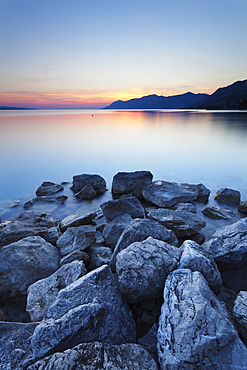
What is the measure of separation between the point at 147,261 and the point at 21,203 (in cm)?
770

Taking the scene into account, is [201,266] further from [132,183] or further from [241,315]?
[132,183]

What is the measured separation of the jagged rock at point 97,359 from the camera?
82.3 inches

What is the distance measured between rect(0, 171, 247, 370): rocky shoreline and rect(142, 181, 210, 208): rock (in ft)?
7.35

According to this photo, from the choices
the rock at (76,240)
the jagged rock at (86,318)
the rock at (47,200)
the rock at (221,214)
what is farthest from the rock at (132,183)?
the jagged rock at (86,318)

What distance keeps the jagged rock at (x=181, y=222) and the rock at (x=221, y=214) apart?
1573 millimetres

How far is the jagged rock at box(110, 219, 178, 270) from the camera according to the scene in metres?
4.24

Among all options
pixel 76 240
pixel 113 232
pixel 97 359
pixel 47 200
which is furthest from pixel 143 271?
pixel 47 200

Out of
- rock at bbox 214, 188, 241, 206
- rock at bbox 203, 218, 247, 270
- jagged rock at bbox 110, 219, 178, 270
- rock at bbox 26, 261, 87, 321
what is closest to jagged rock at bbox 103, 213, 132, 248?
jagged rock at bbox 110, 219, 178, 270

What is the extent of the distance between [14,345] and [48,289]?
1.09 metres

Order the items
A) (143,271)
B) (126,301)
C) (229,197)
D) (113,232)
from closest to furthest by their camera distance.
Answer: (143,271) → (126,301) → (113,232) → (229,197)

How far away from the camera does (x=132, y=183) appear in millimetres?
9523

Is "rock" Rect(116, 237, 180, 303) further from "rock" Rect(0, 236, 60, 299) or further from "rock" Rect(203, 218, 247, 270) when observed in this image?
"rock" Rect(0, 236, 60, 299)

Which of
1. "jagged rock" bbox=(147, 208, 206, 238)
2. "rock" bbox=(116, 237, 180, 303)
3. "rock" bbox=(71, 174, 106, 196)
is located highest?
"rock" bbox=(116, 237, 180, 303)

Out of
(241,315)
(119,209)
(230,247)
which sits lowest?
(119,209)
